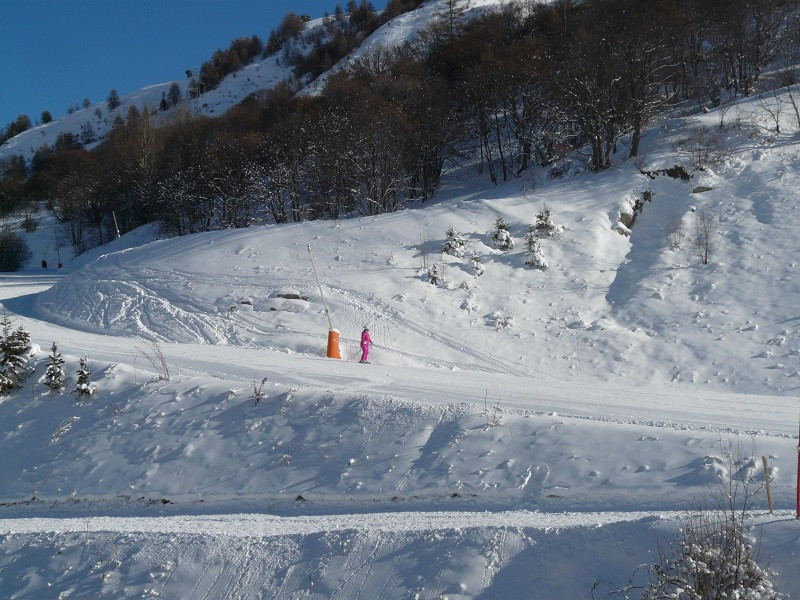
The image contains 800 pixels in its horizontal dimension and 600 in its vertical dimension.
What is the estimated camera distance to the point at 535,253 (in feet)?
60.2

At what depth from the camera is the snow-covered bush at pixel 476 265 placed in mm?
17984

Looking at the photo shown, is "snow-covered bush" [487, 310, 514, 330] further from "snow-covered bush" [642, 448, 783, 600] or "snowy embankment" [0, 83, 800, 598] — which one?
"snow-covered bush" [642, 448, 783, 600]

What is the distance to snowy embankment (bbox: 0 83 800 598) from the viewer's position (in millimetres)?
5812

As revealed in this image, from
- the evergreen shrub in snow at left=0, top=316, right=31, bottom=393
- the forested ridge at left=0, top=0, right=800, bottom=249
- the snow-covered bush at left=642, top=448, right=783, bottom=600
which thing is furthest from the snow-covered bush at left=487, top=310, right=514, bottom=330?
the forested ridge at left=0, top=0, right=800, bottom=249

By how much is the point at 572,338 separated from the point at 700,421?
6971 millimetres

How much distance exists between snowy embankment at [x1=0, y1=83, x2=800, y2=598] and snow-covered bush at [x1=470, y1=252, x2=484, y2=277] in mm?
200

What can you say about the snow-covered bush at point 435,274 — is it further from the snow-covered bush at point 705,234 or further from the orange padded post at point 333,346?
the snow-covered bush at point 705,234

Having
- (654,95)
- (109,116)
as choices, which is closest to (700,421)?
(654,95)

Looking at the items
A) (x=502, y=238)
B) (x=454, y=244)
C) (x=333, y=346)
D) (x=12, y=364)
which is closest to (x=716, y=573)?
(x=333, y=346)

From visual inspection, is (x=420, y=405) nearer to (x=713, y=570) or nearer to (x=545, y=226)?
(x=713, y=570)

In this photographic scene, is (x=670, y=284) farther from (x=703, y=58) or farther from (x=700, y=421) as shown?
(x=703, y=58)

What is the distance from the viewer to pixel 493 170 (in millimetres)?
33000

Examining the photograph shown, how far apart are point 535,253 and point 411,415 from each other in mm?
11071

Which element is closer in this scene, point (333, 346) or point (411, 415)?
point (411, 415)
